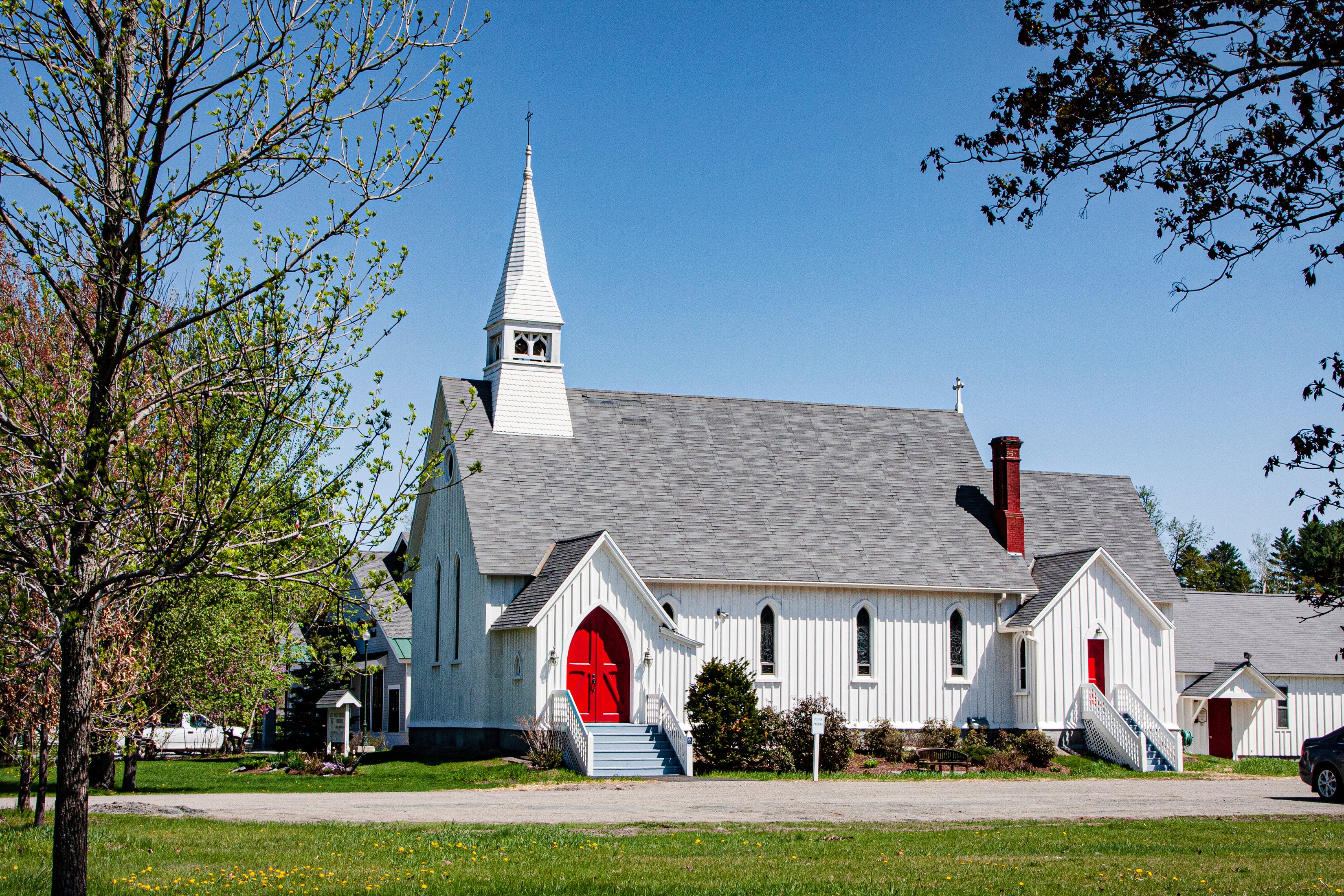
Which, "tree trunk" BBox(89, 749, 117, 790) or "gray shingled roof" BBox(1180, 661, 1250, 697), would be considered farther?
"gray shingled roof" BBox(1180, 661, 1250, 697)

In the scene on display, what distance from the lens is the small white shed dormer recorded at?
36438 mm

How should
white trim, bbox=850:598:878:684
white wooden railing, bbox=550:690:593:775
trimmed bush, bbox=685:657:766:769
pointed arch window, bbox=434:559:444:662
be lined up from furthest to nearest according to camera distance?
pointed arch window, bbox=434:559:444:662
white trim, bbox=850:598:878:684
trimmed bush, bbox=685:657:766:769
white wooden railing, bbox=550:690:593:775

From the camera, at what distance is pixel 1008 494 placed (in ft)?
124

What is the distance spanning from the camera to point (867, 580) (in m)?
35.1

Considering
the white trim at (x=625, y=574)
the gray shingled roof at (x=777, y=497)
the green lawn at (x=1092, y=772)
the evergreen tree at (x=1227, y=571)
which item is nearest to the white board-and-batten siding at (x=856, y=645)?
the gray shingled roof at (x=777, y=497)

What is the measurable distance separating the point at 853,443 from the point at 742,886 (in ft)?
91.4

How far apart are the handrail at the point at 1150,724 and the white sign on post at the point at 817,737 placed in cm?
941

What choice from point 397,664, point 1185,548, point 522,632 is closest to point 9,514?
point 522,632

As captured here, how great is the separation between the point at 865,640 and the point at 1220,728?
49.6 ft

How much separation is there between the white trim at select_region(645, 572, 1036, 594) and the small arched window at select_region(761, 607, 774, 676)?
2.43 feet

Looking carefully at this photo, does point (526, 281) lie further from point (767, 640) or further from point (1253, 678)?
point (1253, 678)

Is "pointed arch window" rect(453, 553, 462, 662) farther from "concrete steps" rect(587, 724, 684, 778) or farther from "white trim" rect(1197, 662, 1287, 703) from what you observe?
"white trim" rect(1197, 662, 1287, 703)

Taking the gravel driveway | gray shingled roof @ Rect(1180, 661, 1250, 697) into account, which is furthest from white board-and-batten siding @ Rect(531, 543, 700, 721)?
gray shingled roof @ Rect(1180, 661, 1250, 697)

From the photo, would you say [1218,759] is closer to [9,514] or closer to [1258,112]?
[1258,112]
